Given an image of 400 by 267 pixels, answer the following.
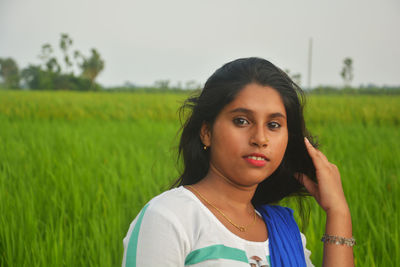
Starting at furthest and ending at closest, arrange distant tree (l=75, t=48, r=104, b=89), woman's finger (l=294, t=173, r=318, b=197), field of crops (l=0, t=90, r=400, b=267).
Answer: distant tree (l=75, t=48, r=104, b=89)
field of crops (l=0, t=90, r=400, b=267)
woman's finger (l=294, t=173, r=318, b=197)

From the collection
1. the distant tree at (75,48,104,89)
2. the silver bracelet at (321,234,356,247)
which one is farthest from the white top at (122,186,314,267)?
the distant tree at (75,48,104,89)

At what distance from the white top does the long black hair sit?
200mm

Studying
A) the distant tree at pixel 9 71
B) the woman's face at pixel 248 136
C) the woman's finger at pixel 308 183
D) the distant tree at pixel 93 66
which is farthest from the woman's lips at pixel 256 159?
the distant tree at pixel 9 71

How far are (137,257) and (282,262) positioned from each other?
402 mm

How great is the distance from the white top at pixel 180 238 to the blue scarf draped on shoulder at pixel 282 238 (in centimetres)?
14

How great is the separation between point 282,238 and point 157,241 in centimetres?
41

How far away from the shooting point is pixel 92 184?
2.67 meters

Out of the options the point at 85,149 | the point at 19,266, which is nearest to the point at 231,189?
the point at 19,266

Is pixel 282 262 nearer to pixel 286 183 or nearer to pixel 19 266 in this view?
pixel 286 183

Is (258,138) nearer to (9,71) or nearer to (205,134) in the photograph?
(205,134)

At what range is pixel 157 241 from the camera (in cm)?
82

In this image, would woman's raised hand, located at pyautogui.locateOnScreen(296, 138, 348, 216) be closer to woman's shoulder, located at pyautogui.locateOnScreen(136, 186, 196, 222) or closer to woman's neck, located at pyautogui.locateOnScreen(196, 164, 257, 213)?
woman's neck, located at pyautogui.locateOnScreen(196, 164, 257, 213)

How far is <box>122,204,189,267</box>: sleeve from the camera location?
0.82m

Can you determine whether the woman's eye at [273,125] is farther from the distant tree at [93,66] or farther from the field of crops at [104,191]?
the distant tree at [93,66]
